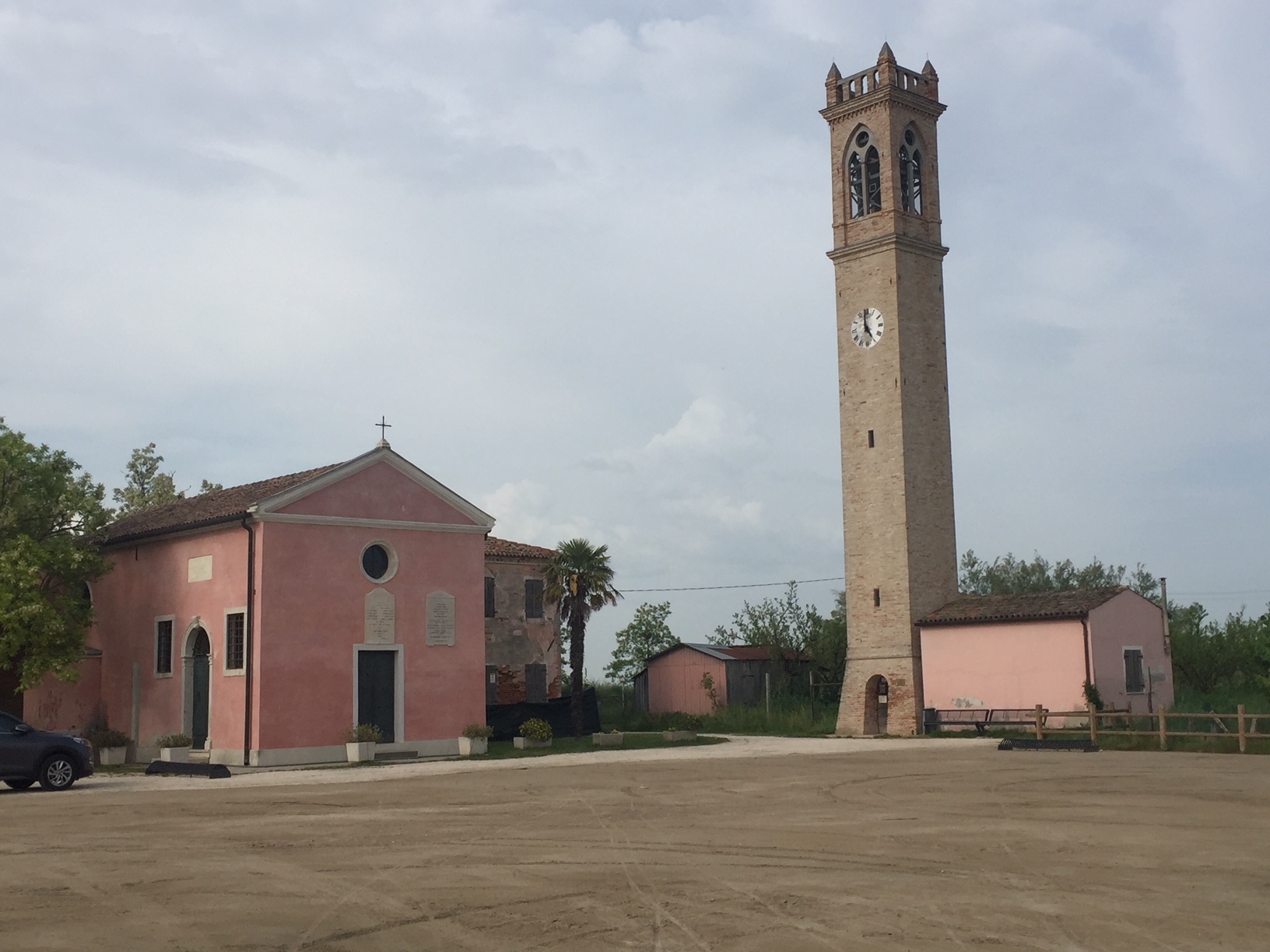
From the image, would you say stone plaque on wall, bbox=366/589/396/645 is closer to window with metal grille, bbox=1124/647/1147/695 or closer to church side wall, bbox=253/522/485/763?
church side wall, bbox=253/522/485/763

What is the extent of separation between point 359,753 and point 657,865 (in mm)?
17014

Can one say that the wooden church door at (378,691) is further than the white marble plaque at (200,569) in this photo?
No

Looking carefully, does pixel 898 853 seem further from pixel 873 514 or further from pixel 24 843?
pixel 873 514

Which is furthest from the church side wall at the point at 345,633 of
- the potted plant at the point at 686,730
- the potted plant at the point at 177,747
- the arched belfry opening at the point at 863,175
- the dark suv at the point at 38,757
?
the arched belfry opening at the point at 863,175

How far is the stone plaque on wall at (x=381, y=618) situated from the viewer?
2858cm

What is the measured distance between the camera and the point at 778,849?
40.6ft

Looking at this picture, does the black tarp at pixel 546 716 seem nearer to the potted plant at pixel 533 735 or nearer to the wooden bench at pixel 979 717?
the potted plant at pixel 533 735

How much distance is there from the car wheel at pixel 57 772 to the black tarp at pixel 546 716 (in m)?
12.0

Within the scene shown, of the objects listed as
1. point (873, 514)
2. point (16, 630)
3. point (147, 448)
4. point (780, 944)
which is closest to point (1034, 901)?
point (780, 944)

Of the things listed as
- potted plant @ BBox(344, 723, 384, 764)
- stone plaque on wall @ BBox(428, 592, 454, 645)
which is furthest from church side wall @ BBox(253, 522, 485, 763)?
potted plant @ BBox(344, 723, 384, 764)

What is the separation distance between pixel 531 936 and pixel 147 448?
53.7 meters

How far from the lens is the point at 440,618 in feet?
98.1

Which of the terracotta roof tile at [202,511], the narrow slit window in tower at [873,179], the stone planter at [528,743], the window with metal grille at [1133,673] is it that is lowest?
the stone planter at [528,743]

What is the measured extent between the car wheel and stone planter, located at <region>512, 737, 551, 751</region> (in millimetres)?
11863
